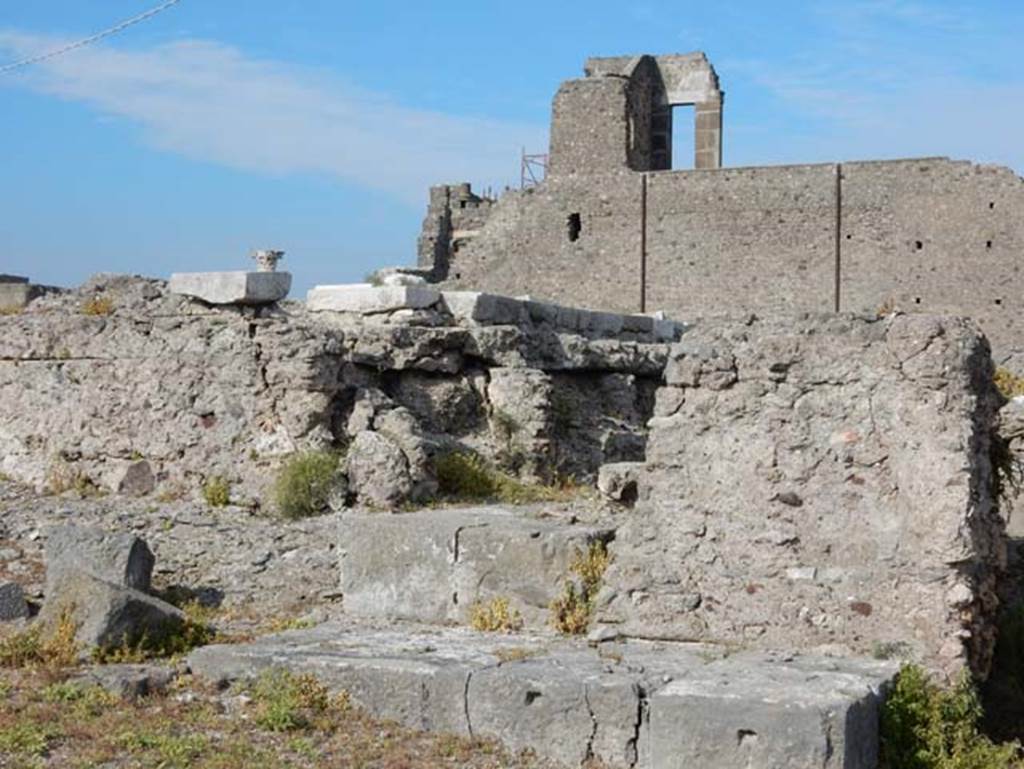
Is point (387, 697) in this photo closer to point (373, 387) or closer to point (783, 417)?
point (783, 417)

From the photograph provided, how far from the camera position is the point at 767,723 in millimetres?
5449

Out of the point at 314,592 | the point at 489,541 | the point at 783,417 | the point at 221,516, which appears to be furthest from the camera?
the point at 221,516

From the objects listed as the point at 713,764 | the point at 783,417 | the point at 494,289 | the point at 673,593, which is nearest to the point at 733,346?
the point at 783,417

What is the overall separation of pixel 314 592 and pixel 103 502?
92.1 inches

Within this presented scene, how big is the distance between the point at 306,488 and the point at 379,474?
44 cm

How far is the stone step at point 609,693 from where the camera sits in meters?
5.47

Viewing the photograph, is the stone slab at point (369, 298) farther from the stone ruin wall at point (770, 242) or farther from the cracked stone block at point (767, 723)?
the stone ruin wall at point (770, 242)

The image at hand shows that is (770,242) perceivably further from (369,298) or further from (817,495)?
(817,495)

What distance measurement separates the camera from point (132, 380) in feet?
33.2

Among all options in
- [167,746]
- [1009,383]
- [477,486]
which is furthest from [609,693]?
[1009,383]

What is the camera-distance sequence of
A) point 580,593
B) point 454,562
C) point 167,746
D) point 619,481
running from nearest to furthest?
point 167,746
point 580,593
point 454,562
point 619,481

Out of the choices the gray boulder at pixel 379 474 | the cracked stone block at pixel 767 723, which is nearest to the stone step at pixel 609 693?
the cracked stone block at pixel 767 723

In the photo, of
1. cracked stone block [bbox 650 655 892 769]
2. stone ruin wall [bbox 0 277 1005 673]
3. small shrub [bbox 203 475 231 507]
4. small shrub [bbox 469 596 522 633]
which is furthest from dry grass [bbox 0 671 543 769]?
small shrub [bbox 203 475 231 507]

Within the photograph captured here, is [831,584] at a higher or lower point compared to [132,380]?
lower
